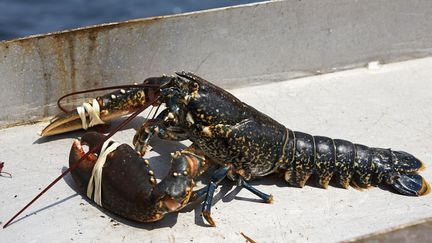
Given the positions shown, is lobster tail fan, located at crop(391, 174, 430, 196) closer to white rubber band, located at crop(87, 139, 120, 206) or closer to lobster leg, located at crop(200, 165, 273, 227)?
lobster leg, located at crop(200, 165, 273, 227)

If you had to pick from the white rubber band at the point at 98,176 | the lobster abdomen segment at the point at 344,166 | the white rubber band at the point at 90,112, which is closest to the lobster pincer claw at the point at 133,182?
the white rubber band at the point at 98,176

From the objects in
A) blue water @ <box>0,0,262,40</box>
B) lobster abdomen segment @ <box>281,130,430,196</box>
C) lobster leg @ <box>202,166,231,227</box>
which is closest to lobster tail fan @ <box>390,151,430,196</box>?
lobster abdomen segment @ <box>281,130,430,196</box>

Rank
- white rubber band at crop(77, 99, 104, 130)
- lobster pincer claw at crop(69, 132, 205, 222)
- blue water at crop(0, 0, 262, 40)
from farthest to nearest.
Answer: blue water at crop(0, 0, 262, 40)
white rubber band at crop(77, 99, 104, 130)
lobster pincer claw at crop(69, 132, 205, 222)

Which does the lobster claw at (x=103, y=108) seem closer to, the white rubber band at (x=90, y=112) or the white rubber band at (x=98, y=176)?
the white rubber band at (x=90, y=112)

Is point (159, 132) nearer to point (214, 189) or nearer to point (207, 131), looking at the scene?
point (207, 131)

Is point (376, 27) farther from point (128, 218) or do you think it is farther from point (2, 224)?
point (2, 224)

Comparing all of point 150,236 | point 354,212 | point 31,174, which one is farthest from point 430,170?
A: point 31,174

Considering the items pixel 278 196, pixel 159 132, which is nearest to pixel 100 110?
pixel 159 132

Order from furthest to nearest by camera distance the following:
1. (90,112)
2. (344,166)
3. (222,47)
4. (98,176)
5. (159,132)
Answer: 1. (222,47)
2. (90,112)
3. (344,166)
4. (159,132)
5. (98,176)
